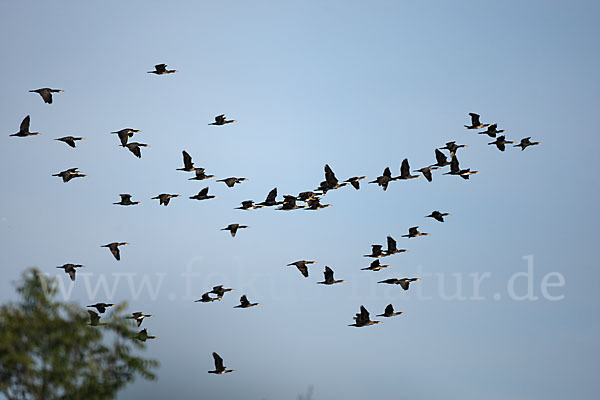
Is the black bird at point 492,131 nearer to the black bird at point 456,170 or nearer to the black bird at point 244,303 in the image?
the black bird at point 456,170

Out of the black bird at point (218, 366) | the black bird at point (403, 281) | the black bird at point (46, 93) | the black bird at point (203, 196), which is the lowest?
the black bird at point (218, 366)

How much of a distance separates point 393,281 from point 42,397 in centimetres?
2973

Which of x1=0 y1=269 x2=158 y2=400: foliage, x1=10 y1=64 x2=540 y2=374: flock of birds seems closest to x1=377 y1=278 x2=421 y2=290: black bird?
x1=10 y1=64 x2=540 y2=374: flock of birds

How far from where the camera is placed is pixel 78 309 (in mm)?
40656

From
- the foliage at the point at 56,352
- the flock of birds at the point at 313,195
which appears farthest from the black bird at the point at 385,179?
the foliage at the point at 56,352

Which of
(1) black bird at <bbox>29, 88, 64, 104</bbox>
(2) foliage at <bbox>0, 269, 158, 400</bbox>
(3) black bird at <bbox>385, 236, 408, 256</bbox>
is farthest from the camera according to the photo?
(3) black bird at <bbox>385, 236, 408, 256</bbox>

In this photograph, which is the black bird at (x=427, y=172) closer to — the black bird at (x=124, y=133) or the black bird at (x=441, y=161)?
the black bird at (x=441, y=161)

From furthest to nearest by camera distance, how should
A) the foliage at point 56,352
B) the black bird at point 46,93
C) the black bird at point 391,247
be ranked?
the black bird at point 391,247
the black bird at point 46,93
the foliage at point 56,352

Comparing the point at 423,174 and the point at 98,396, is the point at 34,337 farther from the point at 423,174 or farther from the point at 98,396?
the point at 423,174

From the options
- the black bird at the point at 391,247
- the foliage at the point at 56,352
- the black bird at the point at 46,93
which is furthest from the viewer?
the black bird at the point at 391,247

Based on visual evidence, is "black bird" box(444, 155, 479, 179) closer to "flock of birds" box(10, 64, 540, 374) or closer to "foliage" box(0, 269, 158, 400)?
"flock of birds" box(10, 64, 540, 374)

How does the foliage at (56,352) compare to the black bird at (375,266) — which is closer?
the foliage at (56,352)

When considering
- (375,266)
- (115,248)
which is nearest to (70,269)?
(115,248)

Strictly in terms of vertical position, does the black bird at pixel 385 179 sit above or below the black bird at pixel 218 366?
above
